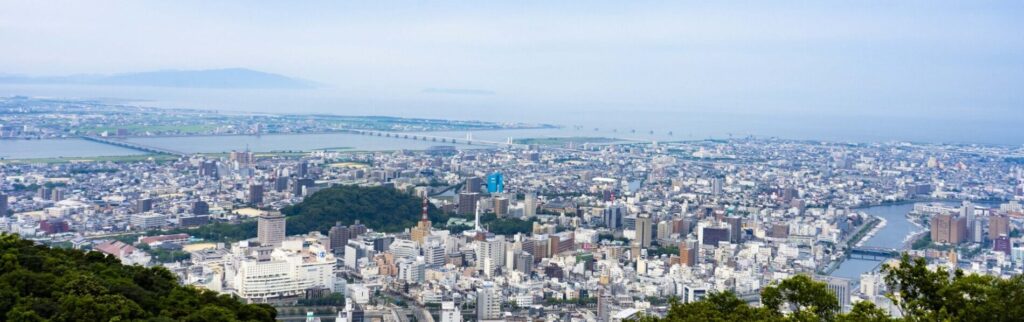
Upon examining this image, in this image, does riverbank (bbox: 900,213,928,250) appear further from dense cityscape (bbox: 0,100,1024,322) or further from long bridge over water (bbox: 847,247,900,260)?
long bridge over water (bbox: 847,247,900,260)

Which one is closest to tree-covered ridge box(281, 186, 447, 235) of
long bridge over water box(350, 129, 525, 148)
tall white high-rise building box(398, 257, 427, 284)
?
tall white high-rise building box(398, 257, 427, 284)

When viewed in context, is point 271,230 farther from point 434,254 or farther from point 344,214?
point 434,254

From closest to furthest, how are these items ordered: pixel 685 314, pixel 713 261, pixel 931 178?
pixel 685 314 < pixel 713 261 < pixel 931 178

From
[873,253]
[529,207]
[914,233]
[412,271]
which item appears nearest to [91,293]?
[412,271]

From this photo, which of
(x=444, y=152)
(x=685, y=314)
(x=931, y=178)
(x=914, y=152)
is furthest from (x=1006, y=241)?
(x=444, y=152)

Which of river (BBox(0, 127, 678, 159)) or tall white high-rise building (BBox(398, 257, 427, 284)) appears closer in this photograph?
tall white high-rise building (BBox(398, 257, 427, 284))

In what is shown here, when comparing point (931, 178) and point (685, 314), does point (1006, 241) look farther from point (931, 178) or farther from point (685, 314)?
point (685, 314)

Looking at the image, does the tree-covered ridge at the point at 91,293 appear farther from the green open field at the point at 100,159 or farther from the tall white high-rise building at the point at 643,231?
the green open field at the point at 100,159
